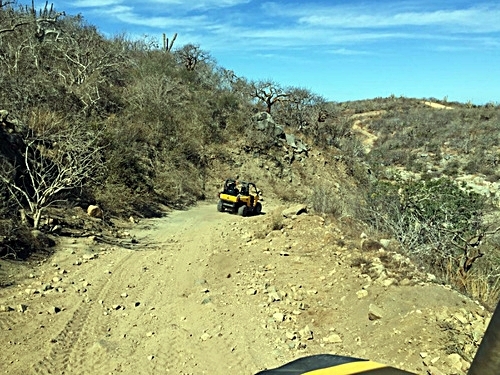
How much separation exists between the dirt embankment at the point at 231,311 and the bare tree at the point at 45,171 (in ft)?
4.86

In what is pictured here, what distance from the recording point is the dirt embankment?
226 inches

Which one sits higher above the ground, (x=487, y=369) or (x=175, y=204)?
(x=487, y=369)

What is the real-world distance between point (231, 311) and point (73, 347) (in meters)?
2.45

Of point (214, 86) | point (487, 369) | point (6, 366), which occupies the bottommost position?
point (6, 366)

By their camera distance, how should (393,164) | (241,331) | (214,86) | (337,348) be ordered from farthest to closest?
(393,164)
(214,86)
(241,331)
(337,348)

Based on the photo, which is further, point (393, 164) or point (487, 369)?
point (393, 164)

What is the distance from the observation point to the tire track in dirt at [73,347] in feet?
18.4

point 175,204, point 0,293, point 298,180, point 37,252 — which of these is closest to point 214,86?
point 298,180

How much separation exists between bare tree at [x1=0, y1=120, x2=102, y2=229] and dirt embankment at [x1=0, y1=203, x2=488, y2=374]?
4.86 feet

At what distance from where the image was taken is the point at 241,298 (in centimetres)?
788

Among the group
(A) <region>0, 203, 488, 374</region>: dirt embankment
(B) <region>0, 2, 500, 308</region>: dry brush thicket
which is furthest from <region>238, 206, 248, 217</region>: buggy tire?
(A) <region>0, 203, 488, 374</region>: dirt embankment

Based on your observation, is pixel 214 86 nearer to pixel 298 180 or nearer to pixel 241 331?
pixel 298 180

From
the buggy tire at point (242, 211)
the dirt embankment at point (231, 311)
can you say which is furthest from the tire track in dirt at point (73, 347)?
the buggy tire at point (242, 211)

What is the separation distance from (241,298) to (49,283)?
3403 mm
